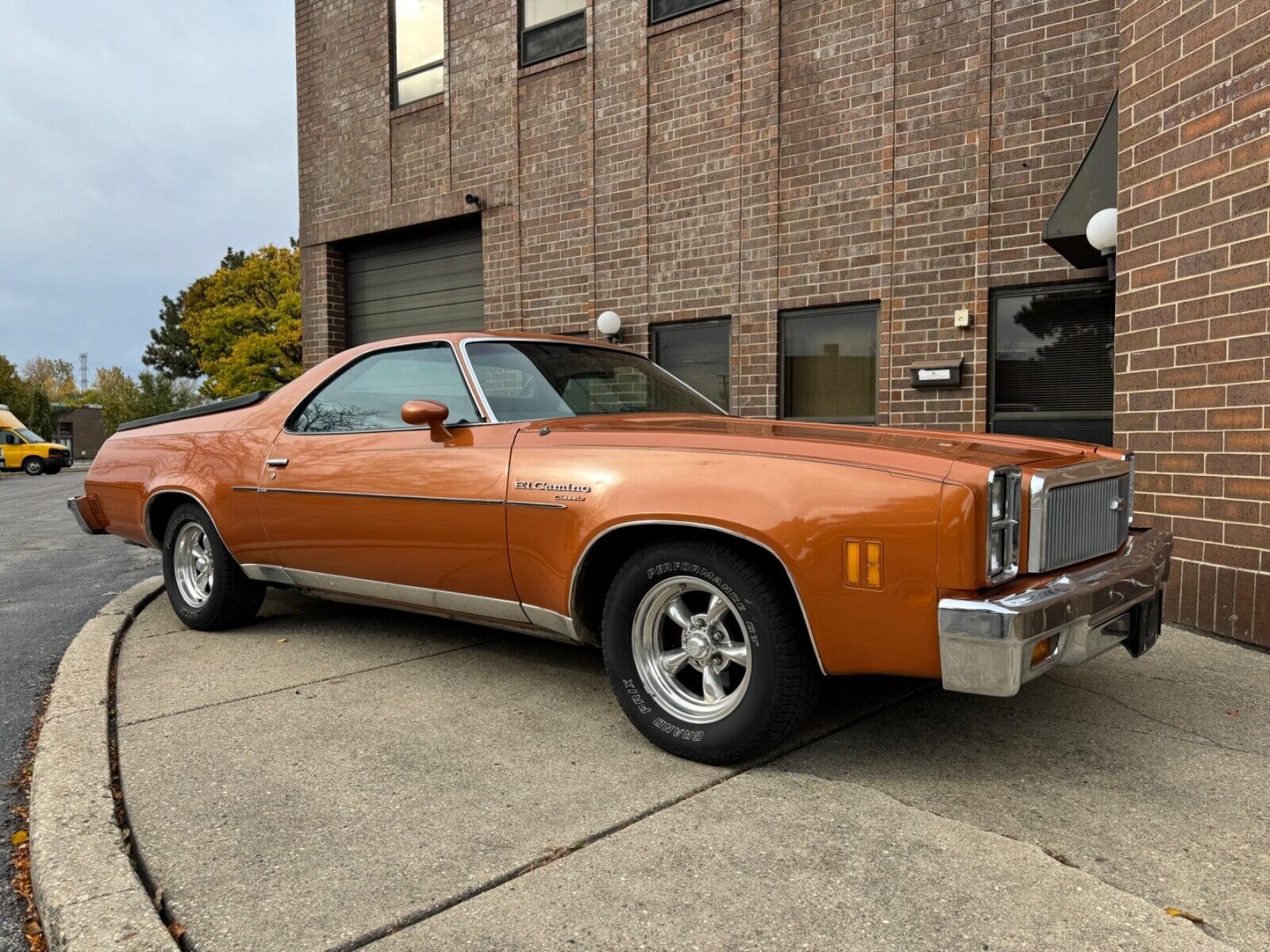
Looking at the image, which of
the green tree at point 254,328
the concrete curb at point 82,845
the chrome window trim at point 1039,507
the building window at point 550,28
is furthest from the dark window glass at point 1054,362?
the green tree at point 254,328

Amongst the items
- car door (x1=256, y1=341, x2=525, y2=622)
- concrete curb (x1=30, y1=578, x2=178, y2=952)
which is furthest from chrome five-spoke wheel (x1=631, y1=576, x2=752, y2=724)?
concrete curb (x1=30, y1=578, x2=178, y2=952)

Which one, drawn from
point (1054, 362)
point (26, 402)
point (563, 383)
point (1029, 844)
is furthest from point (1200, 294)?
point (26, 402)

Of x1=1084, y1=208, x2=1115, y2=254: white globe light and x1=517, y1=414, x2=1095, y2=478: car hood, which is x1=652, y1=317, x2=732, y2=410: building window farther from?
x1=517, y1=414, x2=1095, y2=478: car hood

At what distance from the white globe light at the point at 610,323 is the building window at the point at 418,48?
4.30 m

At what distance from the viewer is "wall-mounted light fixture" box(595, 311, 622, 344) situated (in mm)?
9594

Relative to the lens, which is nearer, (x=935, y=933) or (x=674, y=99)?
(x=935, y=933)

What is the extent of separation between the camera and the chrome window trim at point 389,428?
Answer: 3.58 m

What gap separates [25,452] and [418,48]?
29.6 meters

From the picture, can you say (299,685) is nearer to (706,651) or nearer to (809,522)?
(706,651)

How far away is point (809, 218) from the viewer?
8398mm

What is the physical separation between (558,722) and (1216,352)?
3.86 metres

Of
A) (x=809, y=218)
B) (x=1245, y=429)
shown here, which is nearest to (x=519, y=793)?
(x=1245, y=429)

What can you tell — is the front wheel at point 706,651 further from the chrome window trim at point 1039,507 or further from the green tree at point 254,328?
the green tree at point 254,328

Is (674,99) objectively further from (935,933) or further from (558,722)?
(935,933)
